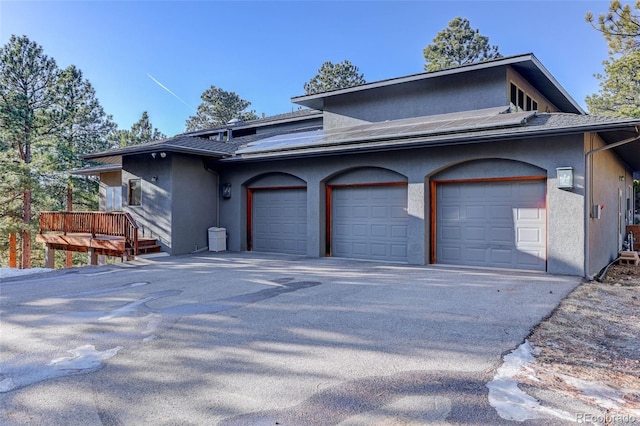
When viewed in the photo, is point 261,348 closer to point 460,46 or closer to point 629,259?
point 629,259

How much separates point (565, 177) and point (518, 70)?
4.59m

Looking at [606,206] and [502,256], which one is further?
[606,206]

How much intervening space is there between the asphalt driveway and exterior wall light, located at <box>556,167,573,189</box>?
1.90 metres

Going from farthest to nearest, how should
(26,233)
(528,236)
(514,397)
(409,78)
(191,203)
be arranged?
(26,233) < (191,203) < (409,78) < (528,236) < (514,397)

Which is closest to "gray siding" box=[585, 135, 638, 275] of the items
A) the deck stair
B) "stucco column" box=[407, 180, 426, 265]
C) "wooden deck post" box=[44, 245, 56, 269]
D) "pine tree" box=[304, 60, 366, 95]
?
the deck stair


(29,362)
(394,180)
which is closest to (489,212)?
(394,180)

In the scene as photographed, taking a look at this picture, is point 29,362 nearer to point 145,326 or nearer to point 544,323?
point 145,326

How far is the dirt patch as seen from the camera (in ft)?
10.0

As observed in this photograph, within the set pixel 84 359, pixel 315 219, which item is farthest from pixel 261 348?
pixel 315 219

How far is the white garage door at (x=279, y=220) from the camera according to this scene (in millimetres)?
12059

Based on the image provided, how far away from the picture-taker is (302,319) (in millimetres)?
4969

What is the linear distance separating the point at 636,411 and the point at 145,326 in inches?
186

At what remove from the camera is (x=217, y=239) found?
12734 millimetres

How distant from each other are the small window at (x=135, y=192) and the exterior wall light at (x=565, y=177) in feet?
38.7
